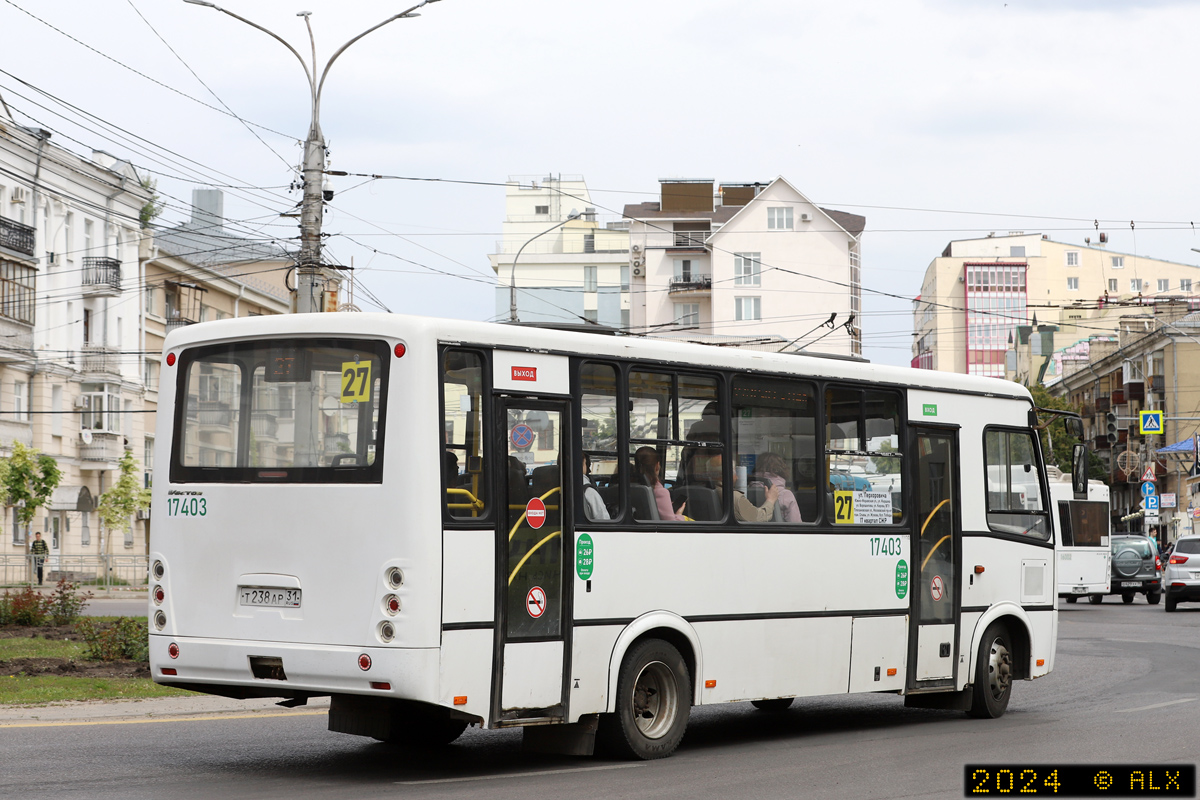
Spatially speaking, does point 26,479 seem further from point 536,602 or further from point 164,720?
point 536,602

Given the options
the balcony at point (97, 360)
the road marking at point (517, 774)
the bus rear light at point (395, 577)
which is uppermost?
the balcony at point (97, 360)

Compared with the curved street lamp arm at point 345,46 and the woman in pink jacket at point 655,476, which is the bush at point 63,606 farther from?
the woman in pink jacket at point 655,476

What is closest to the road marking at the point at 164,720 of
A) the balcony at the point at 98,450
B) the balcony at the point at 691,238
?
the balcony at the point at 98,450

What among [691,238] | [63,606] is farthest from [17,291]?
[691,238]

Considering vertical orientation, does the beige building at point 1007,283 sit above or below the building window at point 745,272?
above

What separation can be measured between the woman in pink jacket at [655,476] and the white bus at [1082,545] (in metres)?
28.1

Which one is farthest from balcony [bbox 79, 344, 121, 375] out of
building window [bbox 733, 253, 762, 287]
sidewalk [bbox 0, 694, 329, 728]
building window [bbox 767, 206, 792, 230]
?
sidewalk [bbox 0, 694, 329, 728]

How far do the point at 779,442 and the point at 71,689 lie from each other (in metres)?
7.37

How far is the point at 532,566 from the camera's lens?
10523 millimetres

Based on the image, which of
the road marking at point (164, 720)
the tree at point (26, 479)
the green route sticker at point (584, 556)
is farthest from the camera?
the tree at point (26, 479)

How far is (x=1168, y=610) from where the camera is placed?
36156mm

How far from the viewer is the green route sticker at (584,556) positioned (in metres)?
10.8

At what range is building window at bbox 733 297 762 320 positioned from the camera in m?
Answer: 89.8

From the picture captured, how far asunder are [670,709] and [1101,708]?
19.3 ft
